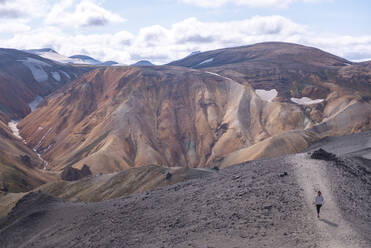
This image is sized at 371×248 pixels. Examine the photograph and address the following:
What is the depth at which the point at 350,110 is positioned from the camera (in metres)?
67.7

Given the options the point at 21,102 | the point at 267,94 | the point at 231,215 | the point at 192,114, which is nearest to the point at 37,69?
the point at 21,102

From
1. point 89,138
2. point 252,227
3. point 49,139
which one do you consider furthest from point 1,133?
point 252,227

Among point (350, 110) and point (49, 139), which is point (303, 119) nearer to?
point (350, 110)

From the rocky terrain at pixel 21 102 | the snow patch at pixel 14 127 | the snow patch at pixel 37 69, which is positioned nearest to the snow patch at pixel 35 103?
the rocky terrain at pixel 21 102

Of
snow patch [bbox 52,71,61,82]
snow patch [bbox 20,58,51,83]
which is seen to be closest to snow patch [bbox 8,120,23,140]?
snow patch [bbox 20,58,51,83]

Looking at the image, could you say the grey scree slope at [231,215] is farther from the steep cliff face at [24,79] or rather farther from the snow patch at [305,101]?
the steep cliff face at [24,79]

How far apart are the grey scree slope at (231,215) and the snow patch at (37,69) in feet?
379

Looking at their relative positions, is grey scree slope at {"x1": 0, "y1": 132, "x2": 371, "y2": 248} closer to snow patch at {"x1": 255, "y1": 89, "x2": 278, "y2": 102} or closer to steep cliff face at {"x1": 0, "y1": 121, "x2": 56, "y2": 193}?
steep cliff face at {"x1": 0, "y1": 121, "x2": 56, "y2": 193}

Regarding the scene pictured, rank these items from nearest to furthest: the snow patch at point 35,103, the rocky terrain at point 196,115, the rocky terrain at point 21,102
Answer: the rocky terrain at point 21,102
the rocky terrain at point 196,115
the snow patch at point 35,103

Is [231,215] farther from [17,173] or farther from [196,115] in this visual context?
[196,115]

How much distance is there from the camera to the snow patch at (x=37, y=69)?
13262 centimetres

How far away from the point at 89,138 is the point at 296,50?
77.9 metres

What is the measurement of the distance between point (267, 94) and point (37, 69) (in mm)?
90747

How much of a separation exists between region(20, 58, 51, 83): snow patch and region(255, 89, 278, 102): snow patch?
272ft
